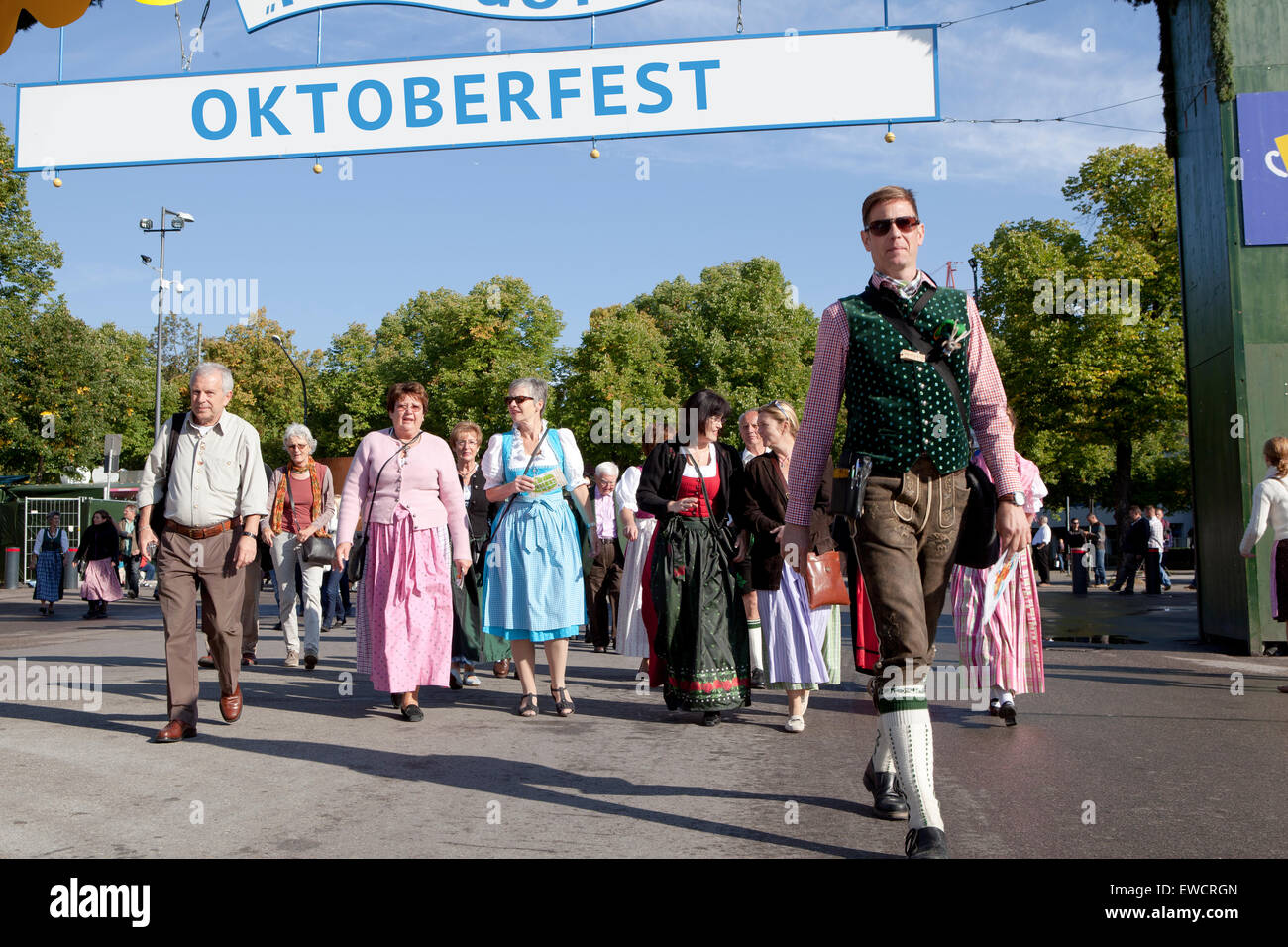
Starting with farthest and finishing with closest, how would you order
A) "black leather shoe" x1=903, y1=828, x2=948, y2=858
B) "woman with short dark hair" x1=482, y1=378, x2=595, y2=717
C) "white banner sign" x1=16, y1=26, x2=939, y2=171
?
1. "white banner sign" x1=16, y1=26, x2=939, y2=171
2. "woman with short dark hair" x1=482, y1=378, x2=595, y2=717
3. "black leather shoe" x1=903, y1=828, x2=948, y2=858

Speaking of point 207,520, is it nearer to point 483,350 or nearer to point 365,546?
point 365,546

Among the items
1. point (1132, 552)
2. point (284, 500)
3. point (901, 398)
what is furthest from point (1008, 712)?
point (1132, 552)

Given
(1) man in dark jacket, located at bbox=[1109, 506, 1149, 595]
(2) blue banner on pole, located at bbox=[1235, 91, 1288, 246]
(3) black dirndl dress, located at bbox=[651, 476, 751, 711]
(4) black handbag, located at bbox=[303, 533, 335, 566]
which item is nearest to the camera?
(3) black dirndl dress, located at bbox=[651, 476, 751, 711]

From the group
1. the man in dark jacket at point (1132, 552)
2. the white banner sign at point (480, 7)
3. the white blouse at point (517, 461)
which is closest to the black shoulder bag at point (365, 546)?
the white blouse at point (517, 461)

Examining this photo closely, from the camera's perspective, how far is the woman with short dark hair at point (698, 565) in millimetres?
7047

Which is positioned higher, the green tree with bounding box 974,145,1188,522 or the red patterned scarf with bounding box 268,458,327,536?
the green tree with bounding box 974,145,1188,522

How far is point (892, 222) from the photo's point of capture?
14.2ft

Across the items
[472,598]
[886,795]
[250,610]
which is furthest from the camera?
[250,610]

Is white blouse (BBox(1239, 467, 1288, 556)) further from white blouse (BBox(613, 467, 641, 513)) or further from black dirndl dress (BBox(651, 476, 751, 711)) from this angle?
white blouse (BBox(613, 467, 641, 513))

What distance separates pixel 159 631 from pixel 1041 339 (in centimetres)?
2930

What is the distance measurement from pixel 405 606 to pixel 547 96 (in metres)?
6.13

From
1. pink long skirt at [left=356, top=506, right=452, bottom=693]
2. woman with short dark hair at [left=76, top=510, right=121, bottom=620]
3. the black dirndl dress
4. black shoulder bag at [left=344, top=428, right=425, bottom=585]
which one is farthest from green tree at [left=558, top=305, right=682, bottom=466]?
the black dirndl dress

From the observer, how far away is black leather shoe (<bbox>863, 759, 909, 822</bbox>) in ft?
15.0
